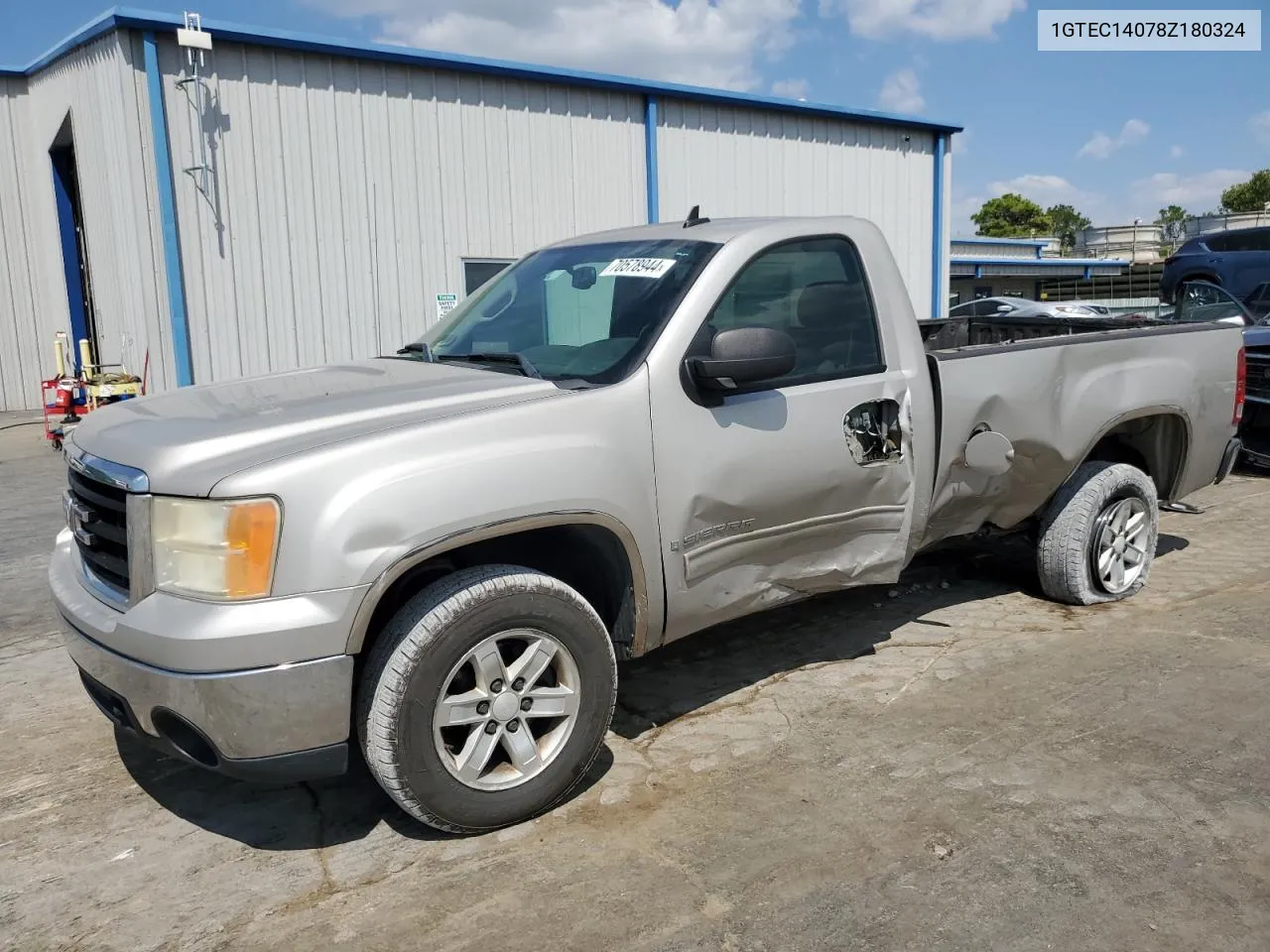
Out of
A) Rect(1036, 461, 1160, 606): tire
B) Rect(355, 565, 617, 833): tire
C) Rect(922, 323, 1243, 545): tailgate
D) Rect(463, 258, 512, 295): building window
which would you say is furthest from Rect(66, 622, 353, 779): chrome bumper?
Rect(463, 258, 512, 295): building window

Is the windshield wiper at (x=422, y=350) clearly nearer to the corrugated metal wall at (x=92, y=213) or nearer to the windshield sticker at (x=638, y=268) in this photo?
the windshield sticker at (x=638, y=268)

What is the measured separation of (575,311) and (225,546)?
169cm

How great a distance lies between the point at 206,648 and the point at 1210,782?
3069 mm

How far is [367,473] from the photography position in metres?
2.71

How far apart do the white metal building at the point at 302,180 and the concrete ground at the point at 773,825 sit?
8268 mm

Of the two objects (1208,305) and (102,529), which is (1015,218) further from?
(102,529)

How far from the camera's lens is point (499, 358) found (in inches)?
146

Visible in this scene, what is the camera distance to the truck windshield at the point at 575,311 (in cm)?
349

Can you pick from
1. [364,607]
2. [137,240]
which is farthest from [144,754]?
[137,240]

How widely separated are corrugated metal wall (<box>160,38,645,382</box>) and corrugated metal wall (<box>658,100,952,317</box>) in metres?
1.27

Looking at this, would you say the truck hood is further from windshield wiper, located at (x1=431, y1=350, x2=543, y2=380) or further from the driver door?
the driver door

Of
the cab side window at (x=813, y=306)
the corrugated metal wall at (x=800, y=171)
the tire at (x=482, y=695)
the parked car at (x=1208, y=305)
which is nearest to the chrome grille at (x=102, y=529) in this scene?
the tire at (x=482, y=695)

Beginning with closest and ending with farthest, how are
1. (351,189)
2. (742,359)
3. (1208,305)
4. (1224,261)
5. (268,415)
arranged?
(268,415) → (742,359) → (1208,305) → (351,189) → (1224,261)

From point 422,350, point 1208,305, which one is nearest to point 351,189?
point 422,350
